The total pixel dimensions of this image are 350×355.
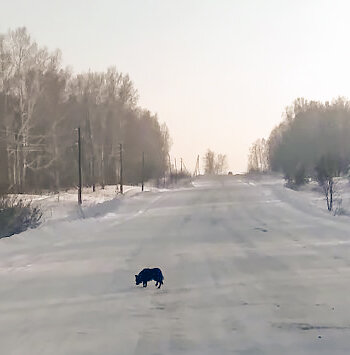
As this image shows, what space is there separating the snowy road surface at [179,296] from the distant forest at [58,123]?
885 cm

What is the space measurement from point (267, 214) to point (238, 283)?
21.9 meters

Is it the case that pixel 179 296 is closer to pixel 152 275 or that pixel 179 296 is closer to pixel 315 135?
pixel 152 275

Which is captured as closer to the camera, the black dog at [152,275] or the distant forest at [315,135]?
the black dog at [152,275]

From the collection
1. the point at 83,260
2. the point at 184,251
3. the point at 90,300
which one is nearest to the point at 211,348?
the point at 90,300

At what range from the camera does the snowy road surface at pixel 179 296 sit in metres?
6.98

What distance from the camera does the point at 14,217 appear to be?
70.8ft

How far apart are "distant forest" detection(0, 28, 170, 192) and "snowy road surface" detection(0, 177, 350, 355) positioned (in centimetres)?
885

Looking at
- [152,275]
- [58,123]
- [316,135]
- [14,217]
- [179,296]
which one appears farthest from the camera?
[316,135]

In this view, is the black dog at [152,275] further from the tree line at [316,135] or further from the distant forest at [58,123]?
the tree line at [316,135]

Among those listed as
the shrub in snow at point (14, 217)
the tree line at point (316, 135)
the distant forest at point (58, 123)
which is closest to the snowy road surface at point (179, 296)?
the shrub in snow at point (14, 217)

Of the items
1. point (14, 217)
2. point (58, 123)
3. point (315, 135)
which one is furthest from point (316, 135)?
point (14, 217)

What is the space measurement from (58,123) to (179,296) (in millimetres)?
55362

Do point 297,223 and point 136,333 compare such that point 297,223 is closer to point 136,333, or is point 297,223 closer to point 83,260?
point 83,260

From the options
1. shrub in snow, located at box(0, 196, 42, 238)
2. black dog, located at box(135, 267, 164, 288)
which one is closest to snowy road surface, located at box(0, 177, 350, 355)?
black dog, located at box(135, 267, 164, 288)
